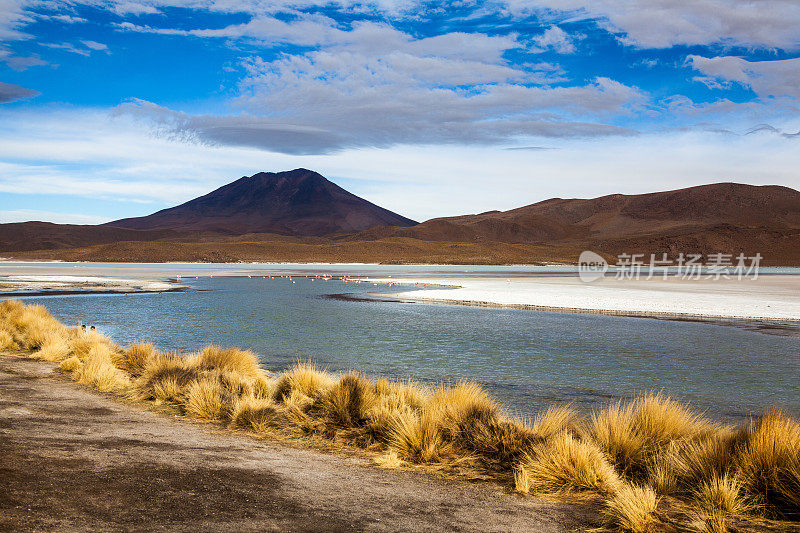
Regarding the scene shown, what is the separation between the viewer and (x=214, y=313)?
927 inches

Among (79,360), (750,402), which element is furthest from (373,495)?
(79,360)

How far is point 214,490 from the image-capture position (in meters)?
5.24

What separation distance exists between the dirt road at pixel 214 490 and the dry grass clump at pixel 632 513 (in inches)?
9.4

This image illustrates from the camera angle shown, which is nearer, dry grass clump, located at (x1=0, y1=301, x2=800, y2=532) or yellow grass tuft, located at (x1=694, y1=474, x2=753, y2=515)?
yellow grass tuft, located at (x1=694, y1=474, x2=753, y2=515)

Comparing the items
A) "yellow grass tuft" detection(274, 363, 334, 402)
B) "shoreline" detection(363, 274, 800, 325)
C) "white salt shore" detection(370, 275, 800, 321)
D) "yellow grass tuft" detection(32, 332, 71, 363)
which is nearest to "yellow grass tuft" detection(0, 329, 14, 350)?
"yellow grass tuft" detection(32, 332, 71, 363)

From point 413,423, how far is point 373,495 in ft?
4.75

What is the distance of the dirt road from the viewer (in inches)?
179

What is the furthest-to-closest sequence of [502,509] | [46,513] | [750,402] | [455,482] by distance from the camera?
[750,402]
[455,482]
[502,509]
[46,513]

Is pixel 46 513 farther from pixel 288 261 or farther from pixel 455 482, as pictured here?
pixel 288 261

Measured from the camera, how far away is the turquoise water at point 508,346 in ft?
35.4

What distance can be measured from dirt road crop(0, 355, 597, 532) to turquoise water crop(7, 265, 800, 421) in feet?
12.0

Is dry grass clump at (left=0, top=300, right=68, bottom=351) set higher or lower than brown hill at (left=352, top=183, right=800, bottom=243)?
lower

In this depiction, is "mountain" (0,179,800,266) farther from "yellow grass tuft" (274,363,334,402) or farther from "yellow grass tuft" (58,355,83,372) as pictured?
"yellow grass tuft" (274,363,334,402)

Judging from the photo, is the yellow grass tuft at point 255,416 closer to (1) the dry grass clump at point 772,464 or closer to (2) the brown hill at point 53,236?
(1) the dry grass clump at point 772,464
